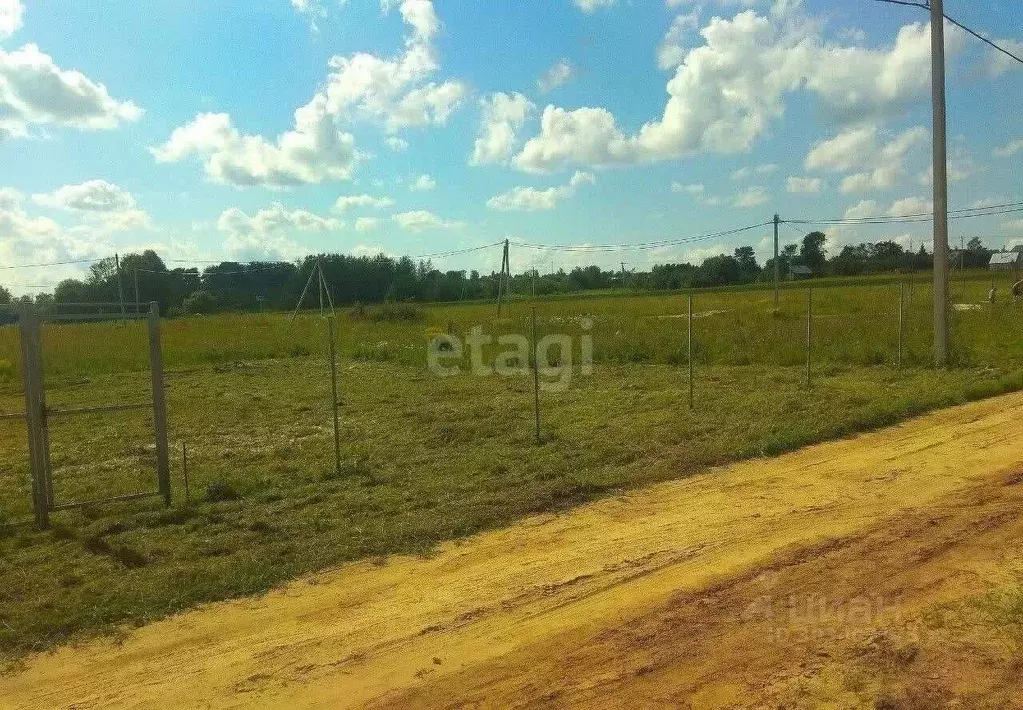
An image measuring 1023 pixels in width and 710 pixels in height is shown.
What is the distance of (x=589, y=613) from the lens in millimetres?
4285

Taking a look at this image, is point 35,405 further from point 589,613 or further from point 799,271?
point 799,271

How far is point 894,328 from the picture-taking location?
2012 centimetres

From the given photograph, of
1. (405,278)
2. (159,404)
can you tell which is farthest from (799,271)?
(159,404)

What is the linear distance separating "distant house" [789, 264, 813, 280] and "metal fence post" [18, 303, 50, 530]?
163 ft

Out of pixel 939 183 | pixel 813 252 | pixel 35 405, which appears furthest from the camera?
pixel 813 252

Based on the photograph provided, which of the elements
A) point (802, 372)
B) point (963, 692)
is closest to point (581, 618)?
point (963, 692)

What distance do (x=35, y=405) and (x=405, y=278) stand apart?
157 feet

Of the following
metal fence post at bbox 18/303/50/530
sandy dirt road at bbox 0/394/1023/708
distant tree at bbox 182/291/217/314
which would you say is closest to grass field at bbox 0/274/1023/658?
metal fence post at bbox 18/303/50/530

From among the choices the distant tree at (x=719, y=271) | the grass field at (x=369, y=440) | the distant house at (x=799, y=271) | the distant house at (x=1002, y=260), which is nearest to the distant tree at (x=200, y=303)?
the grass field at (x=369, y=440)

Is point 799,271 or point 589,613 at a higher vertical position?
point 799,271

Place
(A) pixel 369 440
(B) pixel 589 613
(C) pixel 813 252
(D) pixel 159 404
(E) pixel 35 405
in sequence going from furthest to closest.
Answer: (C) pixel 813 252 < (A) pixel 369 440 < (D) pixel 159 404 < (E) pixel 35 405 < (B) pixel 589 613

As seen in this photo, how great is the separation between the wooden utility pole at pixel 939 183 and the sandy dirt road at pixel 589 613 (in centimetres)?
929

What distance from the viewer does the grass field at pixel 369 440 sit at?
541 centimetres

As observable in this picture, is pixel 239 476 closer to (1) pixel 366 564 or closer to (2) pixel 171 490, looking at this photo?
(2) pixel 171 490
